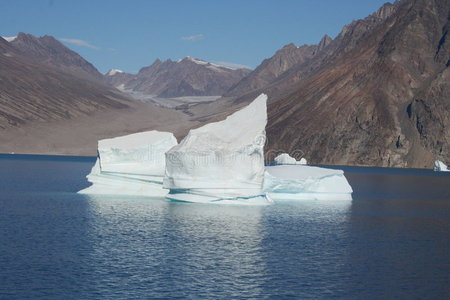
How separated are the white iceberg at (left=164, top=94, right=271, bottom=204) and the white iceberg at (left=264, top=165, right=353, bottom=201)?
694 centimetres

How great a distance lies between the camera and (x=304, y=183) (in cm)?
5859

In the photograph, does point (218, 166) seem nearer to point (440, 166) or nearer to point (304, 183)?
point (304, 183)

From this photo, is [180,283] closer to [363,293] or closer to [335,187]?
[363,293]

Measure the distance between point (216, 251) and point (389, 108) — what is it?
14447 cm

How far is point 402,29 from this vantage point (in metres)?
192

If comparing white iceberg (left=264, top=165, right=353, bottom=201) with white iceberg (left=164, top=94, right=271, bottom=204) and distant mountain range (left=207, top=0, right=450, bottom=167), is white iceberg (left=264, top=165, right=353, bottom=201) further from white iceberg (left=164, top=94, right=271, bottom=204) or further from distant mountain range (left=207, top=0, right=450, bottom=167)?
distant mountain range (left=207, top=0, right=450, bottom=167)

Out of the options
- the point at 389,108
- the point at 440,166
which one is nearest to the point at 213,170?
the point at 440,166

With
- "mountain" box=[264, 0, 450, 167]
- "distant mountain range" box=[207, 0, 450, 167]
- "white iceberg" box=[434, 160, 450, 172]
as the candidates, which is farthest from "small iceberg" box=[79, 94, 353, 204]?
"distant mountain range" box=[207, 0, 450, 167]

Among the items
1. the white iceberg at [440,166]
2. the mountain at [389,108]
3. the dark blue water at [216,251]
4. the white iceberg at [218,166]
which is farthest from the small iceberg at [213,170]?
the mountain at [389,108]

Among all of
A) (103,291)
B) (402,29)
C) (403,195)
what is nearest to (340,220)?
(103,291)

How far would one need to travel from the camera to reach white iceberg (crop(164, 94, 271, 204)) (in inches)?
1959

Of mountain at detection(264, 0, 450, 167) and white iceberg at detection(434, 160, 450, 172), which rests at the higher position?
mountain at detection(264, 0, 450, 167)

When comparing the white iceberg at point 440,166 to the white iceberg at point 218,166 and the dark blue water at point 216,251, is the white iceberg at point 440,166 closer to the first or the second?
the dark blue water at point 216,251

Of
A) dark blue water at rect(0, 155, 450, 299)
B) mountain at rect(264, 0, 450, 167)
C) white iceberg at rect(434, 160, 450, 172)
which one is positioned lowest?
dark blue water at rect(0, 155, 450, 299)
